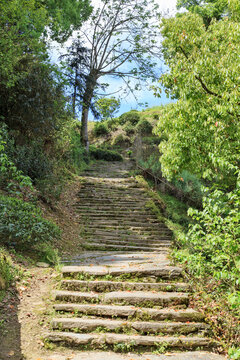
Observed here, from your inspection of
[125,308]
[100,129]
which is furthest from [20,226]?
[100,129]

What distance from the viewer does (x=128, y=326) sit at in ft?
11.9

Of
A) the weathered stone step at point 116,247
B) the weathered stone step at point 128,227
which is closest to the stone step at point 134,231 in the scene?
the weathered stone step at point 128,227

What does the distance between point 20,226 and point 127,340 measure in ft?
9.29

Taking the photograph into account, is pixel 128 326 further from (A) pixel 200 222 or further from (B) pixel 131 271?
(A) pixel 200 222

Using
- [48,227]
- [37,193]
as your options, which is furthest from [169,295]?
[37,193]

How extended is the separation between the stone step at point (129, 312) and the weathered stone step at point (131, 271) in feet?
2.55

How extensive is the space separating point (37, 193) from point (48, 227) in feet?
8.34

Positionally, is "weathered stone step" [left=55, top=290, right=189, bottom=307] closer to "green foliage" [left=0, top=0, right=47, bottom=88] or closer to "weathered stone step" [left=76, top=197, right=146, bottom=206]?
"green foliage" [left=0, top=0, right=47, bottom=88]

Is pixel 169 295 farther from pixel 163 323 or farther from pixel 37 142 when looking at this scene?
pixel 37 142

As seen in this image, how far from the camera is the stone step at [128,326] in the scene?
11.7ft

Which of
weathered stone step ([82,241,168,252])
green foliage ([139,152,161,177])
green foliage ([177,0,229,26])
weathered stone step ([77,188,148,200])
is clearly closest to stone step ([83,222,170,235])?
weathered stone step ([82,241,168,252])

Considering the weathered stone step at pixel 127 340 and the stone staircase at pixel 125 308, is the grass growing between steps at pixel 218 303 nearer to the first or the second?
the stone staircase at pixel 125 308

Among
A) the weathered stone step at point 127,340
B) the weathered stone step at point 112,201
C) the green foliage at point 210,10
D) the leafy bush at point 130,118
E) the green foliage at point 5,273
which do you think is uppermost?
the green foliage at point 210,10

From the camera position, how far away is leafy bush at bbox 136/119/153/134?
936 inches
